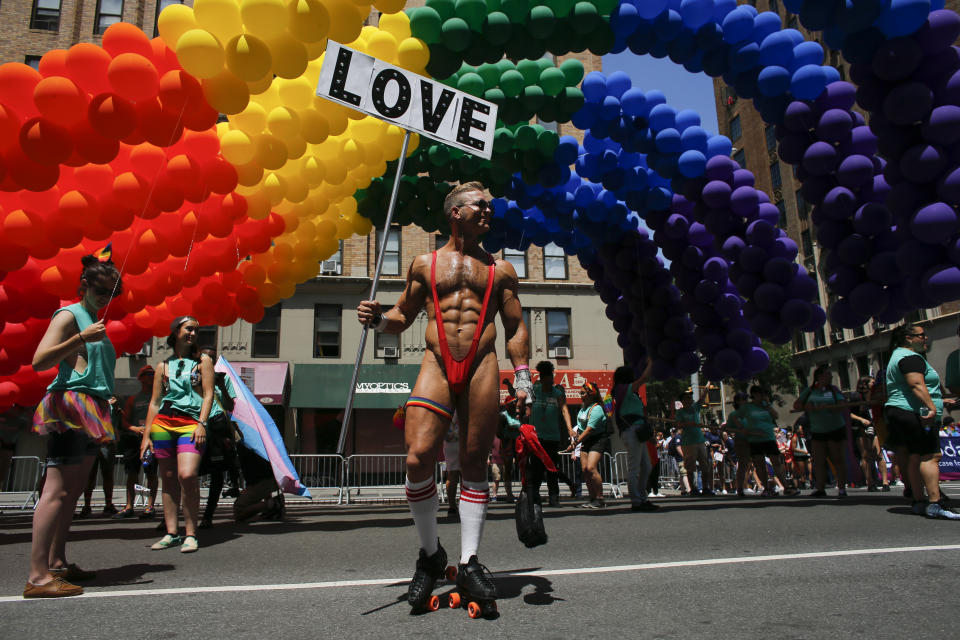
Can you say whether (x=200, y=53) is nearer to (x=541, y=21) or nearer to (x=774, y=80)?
(x=541, y=21)

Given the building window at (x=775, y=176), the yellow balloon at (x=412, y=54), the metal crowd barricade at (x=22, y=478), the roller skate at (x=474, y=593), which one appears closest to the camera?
the roller skate at (x=474, y=593)

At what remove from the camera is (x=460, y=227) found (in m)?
3.68

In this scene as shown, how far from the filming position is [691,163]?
9.16 meters

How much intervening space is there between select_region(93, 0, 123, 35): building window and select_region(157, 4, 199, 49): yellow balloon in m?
24.6

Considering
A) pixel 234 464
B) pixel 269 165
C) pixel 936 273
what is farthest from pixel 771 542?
pixel 269 165

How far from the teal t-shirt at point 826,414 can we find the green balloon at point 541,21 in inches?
250

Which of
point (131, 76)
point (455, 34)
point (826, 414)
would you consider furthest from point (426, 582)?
point (826, 414)

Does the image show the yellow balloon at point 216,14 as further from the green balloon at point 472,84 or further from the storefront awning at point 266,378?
the storefront awning at point 266,378

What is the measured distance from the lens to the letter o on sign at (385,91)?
16.4ft

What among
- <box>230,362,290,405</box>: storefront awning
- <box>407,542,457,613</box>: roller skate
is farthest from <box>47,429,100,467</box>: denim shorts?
<box>230,362,290,405</box>: storefront awning

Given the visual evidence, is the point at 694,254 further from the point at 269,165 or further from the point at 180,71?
the point at 180,71

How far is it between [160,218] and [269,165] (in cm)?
150

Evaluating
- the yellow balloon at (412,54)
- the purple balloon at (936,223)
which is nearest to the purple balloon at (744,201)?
the purple balloon at (936,223)

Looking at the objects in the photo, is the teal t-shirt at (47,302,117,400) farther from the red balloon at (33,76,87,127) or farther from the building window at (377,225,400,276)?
the building window at (377,225,400,276)
